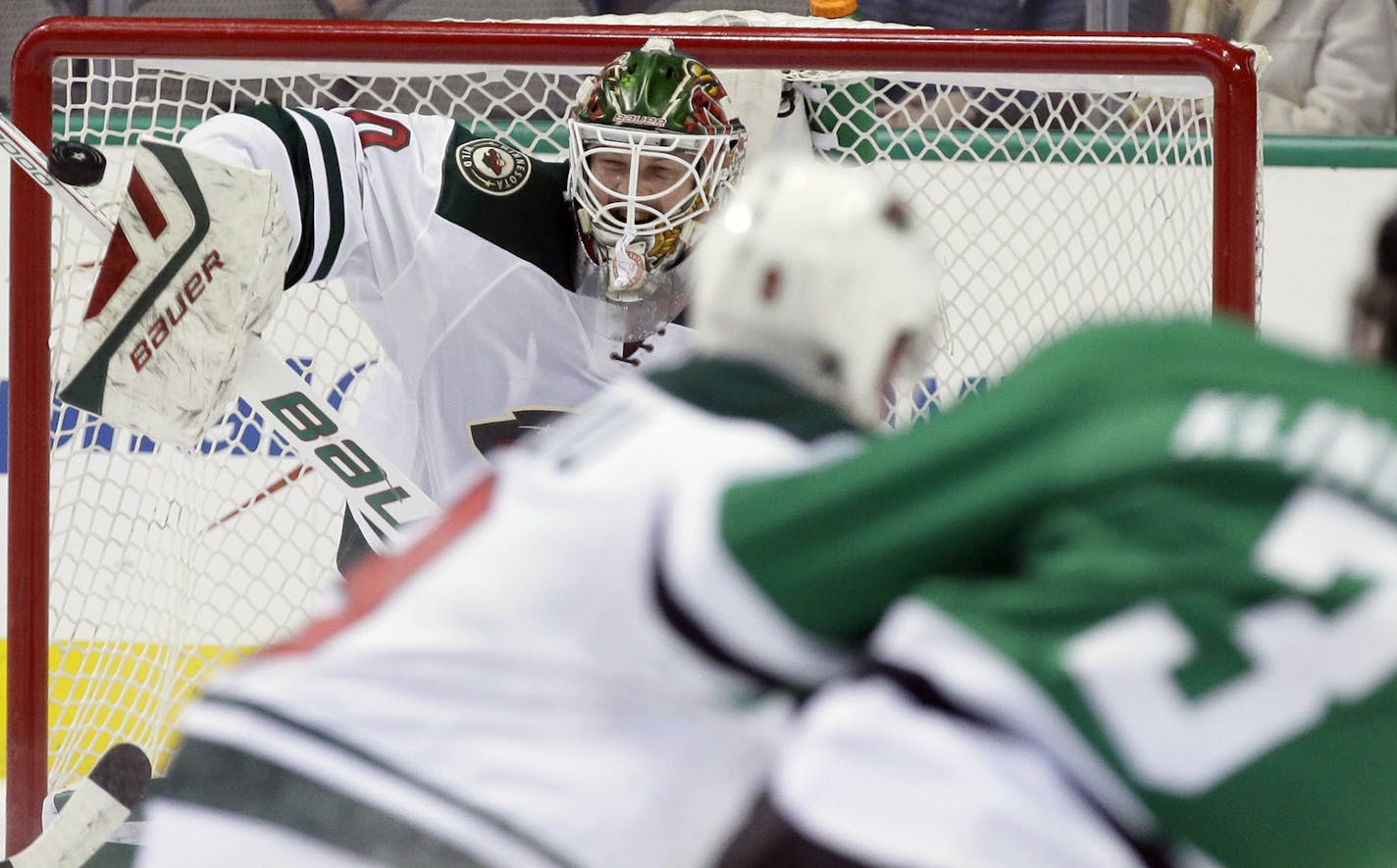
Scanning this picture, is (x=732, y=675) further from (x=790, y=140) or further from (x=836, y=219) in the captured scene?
(x=790, y=140)

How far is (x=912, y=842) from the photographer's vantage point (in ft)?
2.29

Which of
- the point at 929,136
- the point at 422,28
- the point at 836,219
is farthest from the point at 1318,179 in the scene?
the point at 836,219

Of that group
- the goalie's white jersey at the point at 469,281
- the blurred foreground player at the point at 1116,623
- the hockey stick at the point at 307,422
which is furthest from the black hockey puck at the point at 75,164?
the blurred foreground player at the point at 1116,623

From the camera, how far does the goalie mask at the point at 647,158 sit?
6.83ft

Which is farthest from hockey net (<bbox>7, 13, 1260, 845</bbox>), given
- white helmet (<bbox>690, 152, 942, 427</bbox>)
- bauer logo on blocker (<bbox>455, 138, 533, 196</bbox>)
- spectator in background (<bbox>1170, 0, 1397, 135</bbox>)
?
white helmet (<bbox>690, 152, 942, 427</bbox>)

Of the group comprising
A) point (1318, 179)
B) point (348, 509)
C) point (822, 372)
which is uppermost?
point (822, 372)

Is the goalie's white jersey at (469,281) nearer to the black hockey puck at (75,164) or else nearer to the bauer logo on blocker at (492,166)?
the bauer logo on blocker at (492,166)

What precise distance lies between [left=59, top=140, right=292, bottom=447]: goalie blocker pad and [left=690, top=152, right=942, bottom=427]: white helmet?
0.90 m

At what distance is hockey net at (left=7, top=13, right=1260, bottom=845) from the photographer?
2.15 m

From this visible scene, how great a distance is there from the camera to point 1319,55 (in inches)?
124

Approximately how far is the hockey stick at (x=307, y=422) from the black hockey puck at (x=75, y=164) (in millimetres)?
11

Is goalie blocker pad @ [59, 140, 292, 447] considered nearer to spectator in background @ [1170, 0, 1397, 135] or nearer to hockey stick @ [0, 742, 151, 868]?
hockey stick @ [0, 742, 151, 868]

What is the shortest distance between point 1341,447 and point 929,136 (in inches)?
82.5

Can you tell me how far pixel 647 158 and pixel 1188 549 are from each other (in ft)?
4.94
